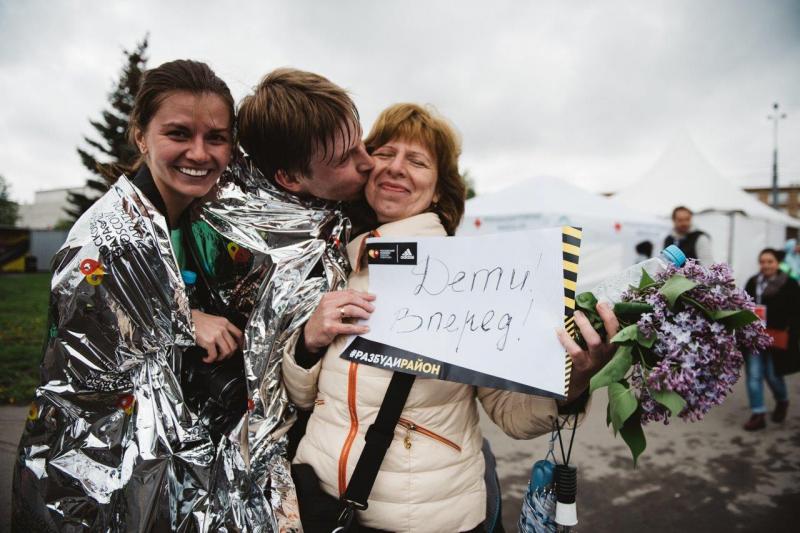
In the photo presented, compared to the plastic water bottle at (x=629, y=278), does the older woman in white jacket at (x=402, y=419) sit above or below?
below

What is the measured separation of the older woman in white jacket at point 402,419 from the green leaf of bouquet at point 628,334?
10 centimetres

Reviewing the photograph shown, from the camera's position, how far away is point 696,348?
900mm

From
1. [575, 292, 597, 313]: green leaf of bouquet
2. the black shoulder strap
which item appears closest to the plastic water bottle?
[575, 292, 597, 313]: green leaf of bouquet

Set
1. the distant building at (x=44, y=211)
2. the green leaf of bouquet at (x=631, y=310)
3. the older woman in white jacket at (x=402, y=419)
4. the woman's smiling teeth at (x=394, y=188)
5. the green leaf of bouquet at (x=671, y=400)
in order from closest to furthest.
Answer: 1. the green leaf of bouquet at (x=671, y=400)
2. the green leaf of bouquet at (x=631, y=310)
3. the older woman in white jacket at (x=402, y=419)
4. the woman's smiling teeth at (x=394, y=188)
5. the distant building at (x=44, y=211)

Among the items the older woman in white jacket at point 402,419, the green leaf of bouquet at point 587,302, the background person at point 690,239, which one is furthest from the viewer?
the background person at point 690,239

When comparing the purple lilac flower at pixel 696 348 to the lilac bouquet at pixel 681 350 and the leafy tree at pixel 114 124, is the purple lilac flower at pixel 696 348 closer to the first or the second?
the lilac bouquet at pixel 681 350

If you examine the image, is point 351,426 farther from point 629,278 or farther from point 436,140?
point 436,140

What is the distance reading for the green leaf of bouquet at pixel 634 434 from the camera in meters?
0.92

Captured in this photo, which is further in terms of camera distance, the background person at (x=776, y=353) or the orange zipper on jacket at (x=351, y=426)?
the background person at (x=776, y=353)

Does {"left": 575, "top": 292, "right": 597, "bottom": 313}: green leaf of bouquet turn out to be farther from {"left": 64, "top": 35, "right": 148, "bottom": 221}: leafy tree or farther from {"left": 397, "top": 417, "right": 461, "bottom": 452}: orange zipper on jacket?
{"left": 64, "top": 35, "right": 148, "bottom": 221}: leafy tree

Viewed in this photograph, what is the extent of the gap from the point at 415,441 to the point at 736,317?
2.59 ft

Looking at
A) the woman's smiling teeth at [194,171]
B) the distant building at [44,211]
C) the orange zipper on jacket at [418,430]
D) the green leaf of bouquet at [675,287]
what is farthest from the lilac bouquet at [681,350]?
the distant building at [44,211]

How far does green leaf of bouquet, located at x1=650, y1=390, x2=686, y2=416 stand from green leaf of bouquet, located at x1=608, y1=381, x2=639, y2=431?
0.04 m

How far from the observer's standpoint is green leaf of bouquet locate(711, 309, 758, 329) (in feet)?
2.99
